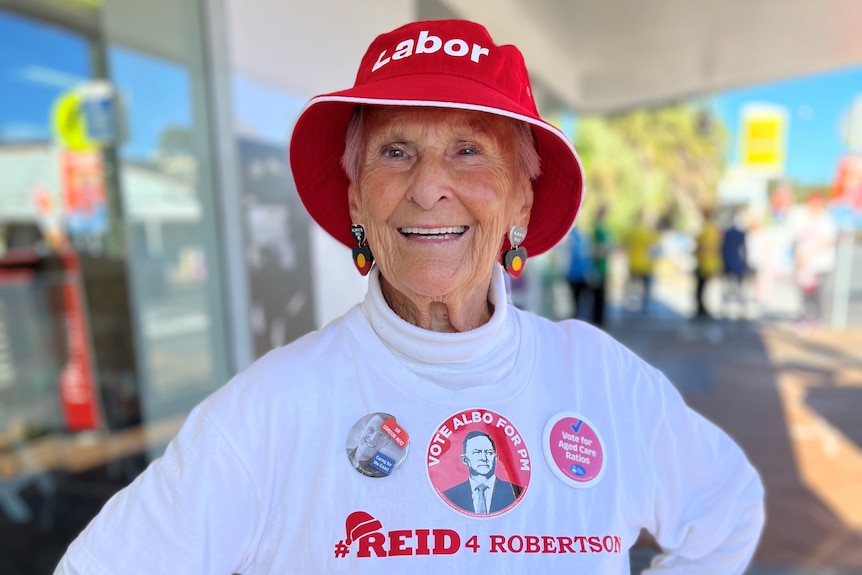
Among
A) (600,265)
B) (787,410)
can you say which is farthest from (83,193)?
(600,265)

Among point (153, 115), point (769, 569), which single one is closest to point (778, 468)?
point (769, 569)

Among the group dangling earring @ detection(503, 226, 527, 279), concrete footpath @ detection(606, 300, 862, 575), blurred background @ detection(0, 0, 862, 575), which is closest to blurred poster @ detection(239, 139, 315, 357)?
blurred background @ detection(0, 0, 862, 575)

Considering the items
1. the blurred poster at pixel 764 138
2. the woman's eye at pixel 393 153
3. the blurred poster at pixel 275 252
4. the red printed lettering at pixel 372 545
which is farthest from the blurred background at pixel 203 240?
the blurred poster at pixel 764 138

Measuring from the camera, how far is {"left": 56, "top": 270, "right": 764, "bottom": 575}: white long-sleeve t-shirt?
949 mm

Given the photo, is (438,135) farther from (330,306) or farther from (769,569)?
(769,569)

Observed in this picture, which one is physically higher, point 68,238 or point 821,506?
point 68,238

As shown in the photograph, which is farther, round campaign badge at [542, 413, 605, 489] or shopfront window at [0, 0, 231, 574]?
shopfront window at [0, 0, 231, 574]

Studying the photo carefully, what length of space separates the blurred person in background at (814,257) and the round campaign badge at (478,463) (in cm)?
994

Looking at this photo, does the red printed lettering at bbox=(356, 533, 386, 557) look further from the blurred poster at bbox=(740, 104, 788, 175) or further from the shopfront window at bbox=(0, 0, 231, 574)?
the blurred poster at bbox=(740, 104, 788, 175)

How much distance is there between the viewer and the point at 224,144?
3.21 m

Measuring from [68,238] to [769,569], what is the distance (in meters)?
5.75

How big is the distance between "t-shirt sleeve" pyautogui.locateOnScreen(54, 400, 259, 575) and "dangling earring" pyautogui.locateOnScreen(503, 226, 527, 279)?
65cm

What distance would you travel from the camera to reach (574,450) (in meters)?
1.07

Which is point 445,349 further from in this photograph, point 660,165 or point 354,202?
point 660,165
